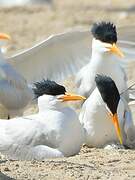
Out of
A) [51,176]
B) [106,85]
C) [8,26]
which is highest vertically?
[8,26]

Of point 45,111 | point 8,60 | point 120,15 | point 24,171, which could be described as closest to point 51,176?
point 24,171

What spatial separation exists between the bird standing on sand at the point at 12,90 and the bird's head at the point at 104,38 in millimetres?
824

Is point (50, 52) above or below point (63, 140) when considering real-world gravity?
above

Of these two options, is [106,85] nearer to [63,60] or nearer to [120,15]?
[63,60]

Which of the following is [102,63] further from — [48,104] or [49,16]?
[49,16]

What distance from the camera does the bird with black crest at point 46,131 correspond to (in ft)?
23.0

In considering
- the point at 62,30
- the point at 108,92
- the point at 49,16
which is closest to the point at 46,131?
the point at 108,92

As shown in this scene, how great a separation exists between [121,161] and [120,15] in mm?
10236

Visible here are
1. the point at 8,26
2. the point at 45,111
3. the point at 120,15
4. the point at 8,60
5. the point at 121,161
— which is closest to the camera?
the point at 121,161

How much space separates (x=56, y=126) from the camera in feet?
23.6

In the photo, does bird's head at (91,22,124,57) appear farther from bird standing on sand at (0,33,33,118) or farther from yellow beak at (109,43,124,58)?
bird standing on sand at (0,33,33,118)

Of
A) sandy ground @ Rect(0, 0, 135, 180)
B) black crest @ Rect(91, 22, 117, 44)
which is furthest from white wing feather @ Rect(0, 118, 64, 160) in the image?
black crest @ Rect(91, 22, 117, 44)

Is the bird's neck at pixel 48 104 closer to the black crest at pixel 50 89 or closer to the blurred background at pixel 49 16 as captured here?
the black crest at pixel 50 89

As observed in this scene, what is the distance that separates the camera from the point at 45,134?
23.3 ft
